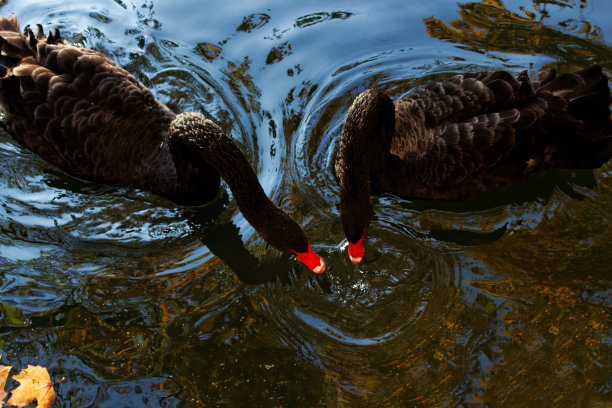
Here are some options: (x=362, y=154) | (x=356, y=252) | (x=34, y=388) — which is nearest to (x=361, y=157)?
(x=362, y=154)

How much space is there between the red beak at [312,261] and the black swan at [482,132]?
34 cm

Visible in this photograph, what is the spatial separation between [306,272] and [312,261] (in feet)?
1.16

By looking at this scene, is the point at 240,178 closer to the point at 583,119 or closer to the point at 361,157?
the point at 361,157

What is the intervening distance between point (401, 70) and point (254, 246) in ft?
8.01

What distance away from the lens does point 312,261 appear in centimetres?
390

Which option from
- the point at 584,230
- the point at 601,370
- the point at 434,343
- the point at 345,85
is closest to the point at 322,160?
the point at 345,85

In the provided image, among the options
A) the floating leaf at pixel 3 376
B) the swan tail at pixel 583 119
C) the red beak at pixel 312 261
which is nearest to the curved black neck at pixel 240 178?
the red beak at pixel 312 261

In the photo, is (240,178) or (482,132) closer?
(240,178)

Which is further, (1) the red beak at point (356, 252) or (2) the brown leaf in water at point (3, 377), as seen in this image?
(1) the red beak at point (356, 252)

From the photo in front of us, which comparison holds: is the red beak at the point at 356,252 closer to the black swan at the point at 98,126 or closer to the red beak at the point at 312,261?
the red beak at the point at 312,261

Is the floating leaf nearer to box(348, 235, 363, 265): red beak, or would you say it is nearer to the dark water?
the dark water

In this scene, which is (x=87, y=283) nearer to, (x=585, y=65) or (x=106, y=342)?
(x=106, y=342)

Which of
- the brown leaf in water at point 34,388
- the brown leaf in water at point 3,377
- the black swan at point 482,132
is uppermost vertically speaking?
Result: the black swan at point 482,132

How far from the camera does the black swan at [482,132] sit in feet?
14.0
